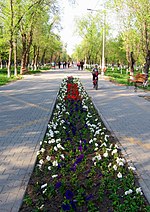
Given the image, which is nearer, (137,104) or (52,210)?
(52,210)

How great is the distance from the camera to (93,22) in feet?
187

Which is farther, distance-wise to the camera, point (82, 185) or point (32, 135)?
point (32, 135)

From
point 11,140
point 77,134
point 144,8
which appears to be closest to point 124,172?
point 77,134

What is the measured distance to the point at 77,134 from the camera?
6.18 metres

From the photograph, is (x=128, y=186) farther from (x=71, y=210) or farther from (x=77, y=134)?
(x=77, y=134)

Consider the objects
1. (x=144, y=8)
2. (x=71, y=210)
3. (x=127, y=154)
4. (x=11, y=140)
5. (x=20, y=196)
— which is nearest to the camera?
(x=71, y=210)

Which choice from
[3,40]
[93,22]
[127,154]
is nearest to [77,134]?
[127,154]

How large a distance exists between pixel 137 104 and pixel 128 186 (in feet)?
26.7

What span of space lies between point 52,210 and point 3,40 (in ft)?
85.4

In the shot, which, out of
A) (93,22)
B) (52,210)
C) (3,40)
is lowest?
(52,210)

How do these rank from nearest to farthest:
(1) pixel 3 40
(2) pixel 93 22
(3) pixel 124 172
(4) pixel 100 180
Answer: (4) pixel 100 180, (3) pixel 124 172, (1) pixel 3 40, (2) pixel 93 22

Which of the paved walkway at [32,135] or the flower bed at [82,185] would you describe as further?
the paved walkway at [32,135]

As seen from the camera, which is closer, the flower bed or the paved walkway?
the flower bed

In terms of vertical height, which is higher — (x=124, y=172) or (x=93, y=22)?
(x=93, y=22)
